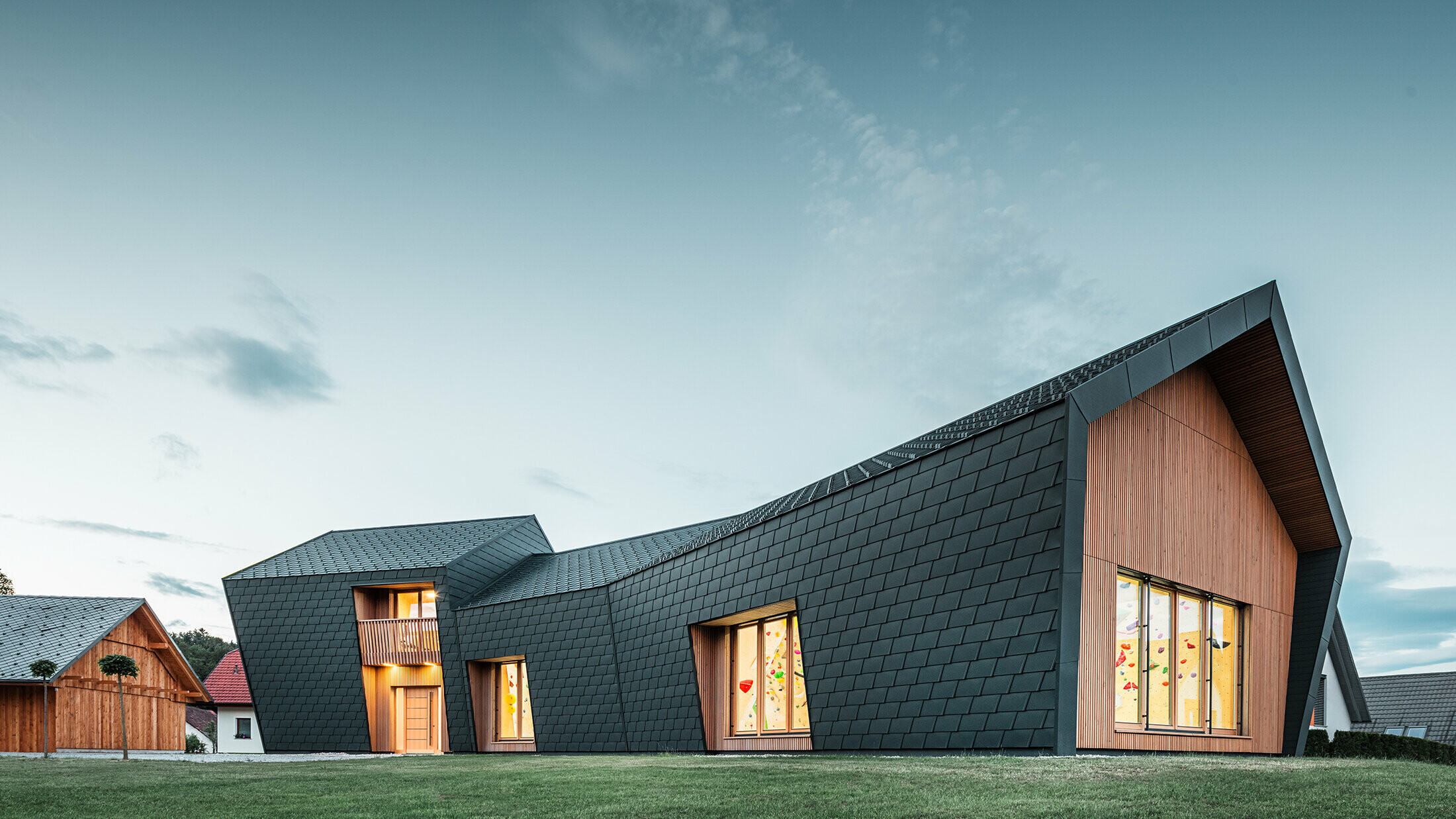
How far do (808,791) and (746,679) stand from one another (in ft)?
34.9

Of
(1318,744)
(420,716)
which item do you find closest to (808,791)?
(1318,744)

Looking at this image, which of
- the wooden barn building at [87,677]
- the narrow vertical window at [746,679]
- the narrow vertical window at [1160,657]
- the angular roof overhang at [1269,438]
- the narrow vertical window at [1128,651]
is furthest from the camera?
the wooden barn building at [87,677]

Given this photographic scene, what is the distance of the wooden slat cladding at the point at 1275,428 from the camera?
12.4 metres

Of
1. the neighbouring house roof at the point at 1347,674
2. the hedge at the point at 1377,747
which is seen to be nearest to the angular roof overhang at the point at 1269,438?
the hedge at the point at 1377,747

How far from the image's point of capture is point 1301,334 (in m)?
15.9

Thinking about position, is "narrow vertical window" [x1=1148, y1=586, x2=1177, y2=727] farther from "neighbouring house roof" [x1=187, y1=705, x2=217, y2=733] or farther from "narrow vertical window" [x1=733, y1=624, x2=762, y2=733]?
"neighbouring house roof" [x1=187, y1=705, x2=217, y2=733]

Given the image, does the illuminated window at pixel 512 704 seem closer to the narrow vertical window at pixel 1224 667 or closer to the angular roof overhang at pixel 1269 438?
the narrow vertical window at pixel 1224 667

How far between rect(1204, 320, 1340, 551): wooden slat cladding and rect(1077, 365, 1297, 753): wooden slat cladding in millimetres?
170

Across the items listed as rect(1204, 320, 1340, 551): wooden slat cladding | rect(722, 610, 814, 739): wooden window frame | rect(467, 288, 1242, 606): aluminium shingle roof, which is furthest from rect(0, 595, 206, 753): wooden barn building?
rect(1204, 320, 1340, 551): wooden slat cladding

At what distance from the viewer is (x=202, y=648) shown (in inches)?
2499

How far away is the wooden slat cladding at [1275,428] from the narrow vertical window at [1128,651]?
12.6 feet

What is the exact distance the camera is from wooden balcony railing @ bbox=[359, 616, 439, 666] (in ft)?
77.6

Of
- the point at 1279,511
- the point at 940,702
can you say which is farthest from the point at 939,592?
the point at 1279,511

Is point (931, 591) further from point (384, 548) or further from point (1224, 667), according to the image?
point (384, 548)
